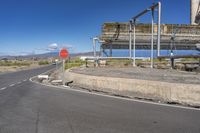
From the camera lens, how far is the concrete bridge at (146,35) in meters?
45.1

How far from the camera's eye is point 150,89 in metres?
13.7

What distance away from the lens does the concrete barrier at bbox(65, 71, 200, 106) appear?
11836 millimetres

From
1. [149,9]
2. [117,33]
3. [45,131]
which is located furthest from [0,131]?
[117,33]

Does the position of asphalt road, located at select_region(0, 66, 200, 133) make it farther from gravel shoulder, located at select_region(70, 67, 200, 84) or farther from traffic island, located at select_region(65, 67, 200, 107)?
gravel shoulder, located at select_region(70, 67, 200, 84)

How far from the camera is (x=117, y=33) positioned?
45094 millimetres

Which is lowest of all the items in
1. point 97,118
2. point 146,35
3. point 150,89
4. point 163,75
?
point 97,118

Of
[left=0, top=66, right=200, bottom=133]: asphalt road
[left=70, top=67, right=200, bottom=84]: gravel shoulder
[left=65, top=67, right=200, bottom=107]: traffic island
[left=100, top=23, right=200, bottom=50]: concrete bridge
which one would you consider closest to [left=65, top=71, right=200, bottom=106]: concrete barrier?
[left=65, top=67, right=200, bottom=107]: traffic island

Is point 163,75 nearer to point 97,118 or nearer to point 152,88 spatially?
point 152,88

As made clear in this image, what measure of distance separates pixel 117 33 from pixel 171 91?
33034 mm

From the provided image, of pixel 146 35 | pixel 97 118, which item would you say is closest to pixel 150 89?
pixel 97 118

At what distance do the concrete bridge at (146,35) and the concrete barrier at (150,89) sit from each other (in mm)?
26620

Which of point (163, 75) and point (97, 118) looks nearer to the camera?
point (97, 118)

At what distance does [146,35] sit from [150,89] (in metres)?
32.7

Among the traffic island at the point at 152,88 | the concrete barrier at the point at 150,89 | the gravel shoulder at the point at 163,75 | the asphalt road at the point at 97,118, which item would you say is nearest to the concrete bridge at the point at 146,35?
the gravel shoulder at the point at 163,75
